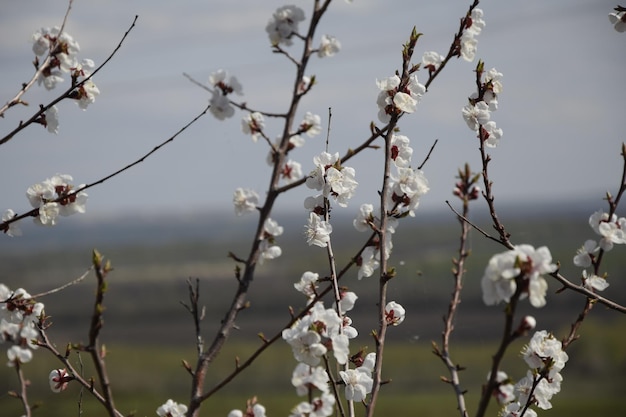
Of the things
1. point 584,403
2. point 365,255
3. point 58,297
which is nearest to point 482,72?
point 365,255

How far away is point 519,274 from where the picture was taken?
3.59 feet

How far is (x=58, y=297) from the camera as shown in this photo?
6256 cm

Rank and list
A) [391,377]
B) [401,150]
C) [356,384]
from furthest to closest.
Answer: [391,377] → [401,150] → [356,384]

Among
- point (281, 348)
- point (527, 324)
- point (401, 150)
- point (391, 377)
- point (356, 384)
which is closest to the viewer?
point (527, 324)

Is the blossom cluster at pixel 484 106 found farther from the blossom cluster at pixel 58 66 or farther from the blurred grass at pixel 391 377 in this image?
the blurred grass at pixel 391 377

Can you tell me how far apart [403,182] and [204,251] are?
→ 97.1 m

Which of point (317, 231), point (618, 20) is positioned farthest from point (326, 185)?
point (618, 20)

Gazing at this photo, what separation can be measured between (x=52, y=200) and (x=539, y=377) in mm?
1543

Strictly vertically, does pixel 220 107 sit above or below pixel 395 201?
above

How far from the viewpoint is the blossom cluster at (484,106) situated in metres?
2.05

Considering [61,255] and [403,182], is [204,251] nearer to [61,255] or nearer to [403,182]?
[61,255]

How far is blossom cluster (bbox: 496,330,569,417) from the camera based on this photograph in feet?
6.06

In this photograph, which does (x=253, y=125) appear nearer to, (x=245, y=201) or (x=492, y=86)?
(x=245, y=201)

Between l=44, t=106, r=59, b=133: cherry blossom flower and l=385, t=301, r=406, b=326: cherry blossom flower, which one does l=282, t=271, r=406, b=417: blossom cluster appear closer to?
l=385, t=301, r=406, b=326: cherry blossom flower
